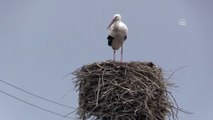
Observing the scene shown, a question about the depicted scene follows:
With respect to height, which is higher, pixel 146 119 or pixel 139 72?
pixel 139 72

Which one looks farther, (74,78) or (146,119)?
(74,78)

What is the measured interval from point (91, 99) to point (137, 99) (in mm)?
691

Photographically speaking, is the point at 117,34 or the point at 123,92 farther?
the point at 117,34

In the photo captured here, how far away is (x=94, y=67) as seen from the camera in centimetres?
962

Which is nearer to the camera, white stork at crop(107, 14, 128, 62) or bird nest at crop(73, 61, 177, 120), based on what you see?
bird nest at crop(73, 61, 177, 120)

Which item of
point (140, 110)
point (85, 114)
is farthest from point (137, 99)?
point (85, 114)

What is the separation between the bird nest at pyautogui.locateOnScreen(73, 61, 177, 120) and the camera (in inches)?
361

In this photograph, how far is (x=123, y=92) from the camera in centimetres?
923

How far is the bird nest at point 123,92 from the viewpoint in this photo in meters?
9.18

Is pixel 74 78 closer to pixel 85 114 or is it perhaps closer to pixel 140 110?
pixel 85 114

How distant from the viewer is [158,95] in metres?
9.43

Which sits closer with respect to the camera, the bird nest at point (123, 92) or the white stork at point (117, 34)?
the bird nest at point (123, 92)

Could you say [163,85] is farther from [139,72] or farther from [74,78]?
[74,78]

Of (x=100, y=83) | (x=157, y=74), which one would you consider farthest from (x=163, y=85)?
(x=100, y=83)
